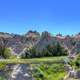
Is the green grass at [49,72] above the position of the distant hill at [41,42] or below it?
below

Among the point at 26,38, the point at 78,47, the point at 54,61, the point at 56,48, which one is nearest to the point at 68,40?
the point at 26,38

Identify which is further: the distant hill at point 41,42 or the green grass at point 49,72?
the distant hill at point 41,42

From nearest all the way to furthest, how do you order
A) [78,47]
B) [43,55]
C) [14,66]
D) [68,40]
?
[14,66], [43,55], [78,47], [68,40]

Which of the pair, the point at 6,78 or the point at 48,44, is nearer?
the point at 6,78

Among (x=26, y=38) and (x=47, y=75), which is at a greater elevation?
(x=26, y=38)

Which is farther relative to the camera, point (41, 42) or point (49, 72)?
point (41, 42)

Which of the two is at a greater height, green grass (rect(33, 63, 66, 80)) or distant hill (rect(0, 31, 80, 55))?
distant hill (rect(0, 31, 80, 55))

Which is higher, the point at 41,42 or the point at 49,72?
the point at 41,42

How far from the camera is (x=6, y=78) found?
3566 cm

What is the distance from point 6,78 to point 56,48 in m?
17.6

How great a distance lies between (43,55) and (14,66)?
1140 centimetres

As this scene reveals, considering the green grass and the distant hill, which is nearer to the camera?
the green grass

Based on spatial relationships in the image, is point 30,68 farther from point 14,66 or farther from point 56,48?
point 56,48

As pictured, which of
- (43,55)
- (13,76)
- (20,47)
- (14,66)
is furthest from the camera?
(20,47)
